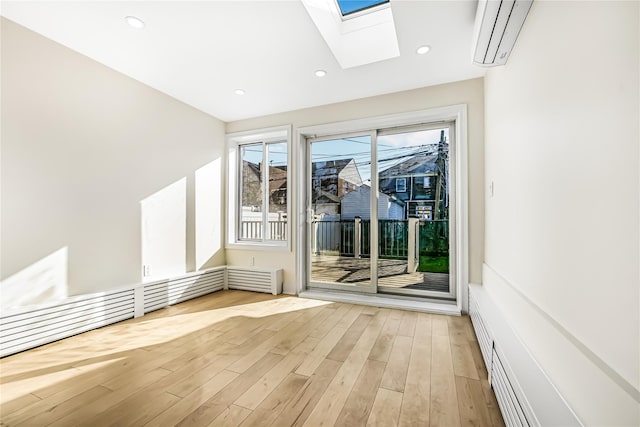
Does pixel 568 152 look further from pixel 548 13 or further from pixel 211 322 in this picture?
pixel 211 322

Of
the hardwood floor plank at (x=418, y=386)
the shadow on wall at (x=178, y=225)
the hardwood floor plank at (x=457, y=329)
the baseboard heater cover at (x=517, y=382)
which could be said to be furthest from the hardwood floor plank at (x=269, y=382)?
the shadow on wall at (x=178, y=225)

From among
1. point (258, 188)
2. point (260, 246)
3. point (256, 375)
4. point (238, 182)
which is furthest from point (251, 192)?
point (256, 375)

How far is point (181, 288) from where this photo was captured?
A: 338 cm

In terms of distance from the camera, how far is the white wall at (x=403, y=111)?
2891 mm

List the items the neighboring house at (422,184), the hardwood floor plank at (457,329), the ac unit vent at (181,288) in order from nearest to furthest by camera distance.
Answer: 1. the hardwood floor plank at (457,329)
2. the ac unit vent at (181,288)
3. the neighboring house at (422,184)

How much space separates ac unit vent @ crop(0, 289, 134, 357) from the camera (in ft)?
6.68

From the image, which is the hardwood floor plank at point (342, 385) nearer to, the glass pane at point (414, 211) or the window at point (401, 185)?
the glass pane at point (414, 211)

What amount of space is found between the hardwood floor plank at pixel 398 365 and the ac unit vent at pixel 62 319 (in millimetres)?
2624

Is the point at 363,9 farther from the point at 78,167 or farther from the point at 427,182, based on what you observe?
the point at 78,167

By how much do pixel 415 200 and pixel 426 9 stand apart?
78.9 inches

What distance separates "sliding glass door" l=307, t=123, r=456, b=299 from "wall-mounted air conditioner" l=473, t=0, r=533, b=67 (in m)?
1.38

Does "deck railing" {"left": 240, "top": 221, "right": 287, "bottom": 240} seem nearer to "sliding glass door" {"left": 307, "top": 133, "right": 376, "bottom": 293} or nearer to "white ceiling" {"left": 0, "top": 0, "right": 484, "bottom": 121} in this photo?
"sliding glass door" {"left": 307, "top": 133, "right": 376, "bottom": 293}

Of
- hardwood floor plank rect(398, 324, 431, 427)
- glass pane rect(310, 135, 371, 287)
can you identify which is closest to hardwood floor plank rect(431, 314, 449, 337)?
hardwood floor plank rect(398, 324, 431, 427)

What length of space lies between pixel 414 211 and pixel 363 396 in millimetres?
2321
